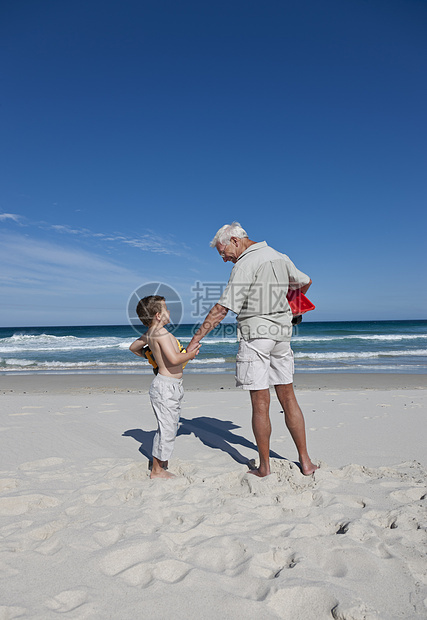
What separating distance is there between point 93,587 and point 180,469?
156 cm

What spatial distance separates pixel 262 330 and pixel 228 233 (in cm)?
88

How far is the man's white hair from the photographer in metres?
3.21

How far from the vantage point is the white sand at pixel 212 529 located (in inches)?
63.7

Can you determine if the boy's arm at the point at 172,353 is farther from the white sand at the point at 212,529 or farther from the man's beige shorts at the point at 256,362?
the white sand at the point at 212,529

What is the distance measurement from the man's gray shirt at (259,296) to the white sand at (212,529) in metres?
1.15

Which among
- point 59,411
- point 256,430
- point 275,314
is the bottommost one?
point 59,411

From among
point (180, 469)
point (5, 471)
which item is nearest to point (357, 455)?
point (180, 469)

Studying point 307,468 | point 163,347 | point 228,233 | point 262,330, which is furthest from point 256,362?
point 228,233

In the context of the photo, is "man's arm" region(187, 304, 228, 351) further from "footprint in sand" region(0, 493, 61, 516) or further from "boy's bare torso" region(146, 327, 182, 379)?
"footprint in sand" region(0, 493, 61, 516)

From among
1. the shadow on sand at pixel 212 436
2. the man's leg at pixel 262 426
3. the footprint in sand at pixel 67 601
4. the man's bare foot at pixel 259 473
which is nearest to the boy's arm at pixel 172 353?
the man's leg at pixel 262 426

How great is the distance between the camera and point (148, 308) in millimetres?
3133

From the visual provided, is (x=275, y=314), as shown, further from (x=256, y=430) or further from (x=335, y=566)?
(x=335, y=566)

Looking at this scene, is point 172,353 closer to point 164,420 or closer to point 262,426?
point 164,420

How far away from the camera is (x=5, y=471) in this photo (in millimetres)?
3225
